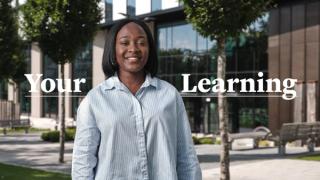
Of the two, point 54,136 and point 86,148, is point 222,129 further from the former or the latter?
point 54,136

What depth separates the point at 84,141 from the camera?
8.63 feet

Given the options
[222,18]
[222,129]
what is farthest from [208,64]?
[222,18]

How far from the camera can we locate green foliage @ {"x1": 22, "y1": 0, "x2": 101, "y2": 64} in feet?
41.3

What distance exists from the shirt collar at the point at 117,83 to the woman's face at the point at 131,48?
0.18 feet

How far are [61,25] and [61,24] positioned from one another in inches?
1.5

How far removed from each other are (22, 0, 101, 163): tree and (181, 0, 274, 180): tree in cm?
461

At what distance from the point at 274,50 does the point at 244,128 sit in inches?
178

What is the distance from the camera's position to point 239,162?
13211 millimetres

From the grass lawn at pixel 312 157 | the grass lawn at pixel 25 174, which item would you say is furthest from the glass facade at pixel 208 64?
the grass lawn at pixel 25 174

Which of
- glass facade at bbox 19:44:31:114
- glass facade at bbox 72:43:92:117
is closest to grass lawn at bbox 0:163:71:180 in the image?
glass facade at bbox 72:43:92:117

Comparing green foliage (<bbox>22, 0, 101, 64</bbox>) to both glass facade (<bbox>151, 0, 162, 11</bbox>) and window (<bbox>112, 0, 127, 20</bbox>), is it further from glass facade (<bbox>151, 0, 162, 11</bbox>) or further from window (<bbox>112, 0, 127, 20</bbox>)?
window (<bbox>112, 0, 127, 20</bbox>)

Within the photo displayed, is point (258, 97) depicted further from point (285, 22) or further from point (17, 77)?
point (17, 77)

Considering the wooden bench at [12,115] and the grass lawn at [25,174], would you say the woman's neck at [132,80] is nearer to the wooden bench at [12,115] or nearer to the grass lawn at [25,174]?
the grass lawn at [25,174]

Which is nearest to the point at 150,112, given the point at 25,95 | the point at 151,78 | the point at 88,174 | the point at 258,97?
the point at 151,78
